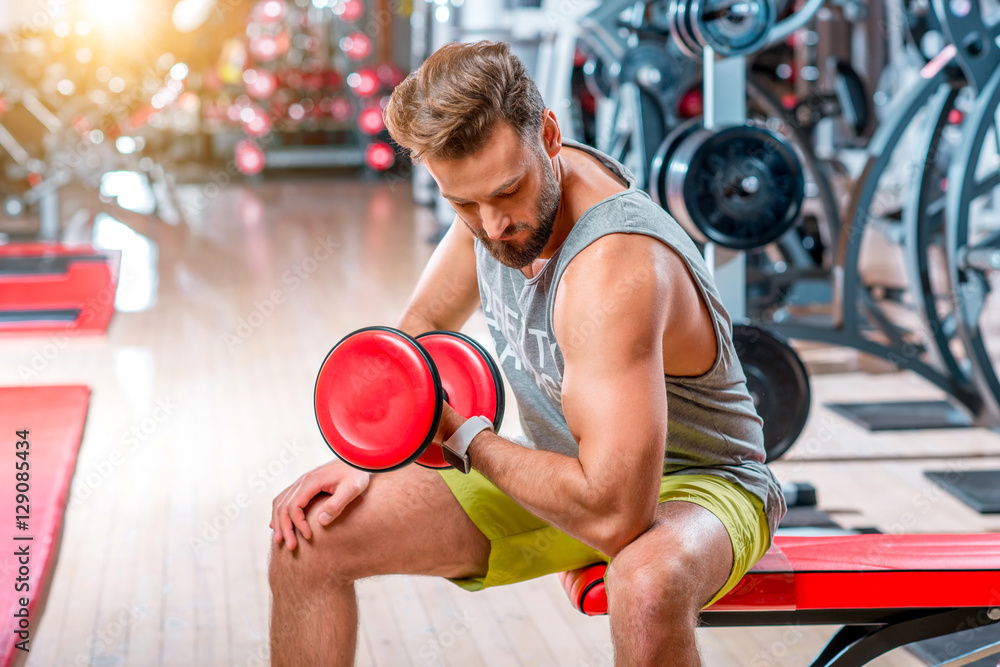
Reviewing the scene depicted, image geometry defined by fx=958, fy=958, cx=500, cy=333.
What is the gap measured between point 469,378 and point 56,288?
3.73 m

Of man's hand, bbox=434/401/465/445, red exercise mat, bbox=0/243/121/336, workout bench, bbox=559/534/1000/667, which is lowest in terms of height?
red exercise mat, bbox=0/243/121/336

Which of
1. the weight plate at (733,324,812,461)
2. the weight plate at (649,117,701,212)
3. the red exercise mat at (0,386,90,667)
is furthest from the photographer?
the weight plate at (649,117,701,212)

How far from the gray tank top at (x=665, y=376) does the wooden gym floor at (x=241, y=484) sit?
0.59 m

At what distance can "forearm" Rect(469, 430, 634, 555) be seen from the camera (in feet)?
3.75

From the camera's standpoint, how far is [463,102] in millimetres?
1135

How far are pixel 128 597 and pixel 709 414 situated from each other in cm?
133

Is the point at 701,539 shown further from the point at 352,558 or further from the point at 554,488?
the point at 352,558

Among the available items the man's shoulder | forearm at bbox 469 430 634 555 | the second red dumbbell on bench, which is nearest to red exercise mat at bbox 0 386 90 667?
the second red dumbbell on bench

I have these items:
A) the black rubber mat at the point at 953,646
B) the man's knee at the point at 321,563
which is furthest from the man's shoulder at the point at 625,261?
the black rubber mat at the point at 953,646

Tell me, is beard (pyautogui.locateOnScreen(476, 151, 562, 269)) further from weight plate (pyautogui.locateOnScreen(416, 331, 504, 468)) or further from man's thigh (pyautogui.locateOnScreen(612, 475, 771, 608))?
man's thigh (pyautogui.locateOnScreen(612, 475, 771, 608))

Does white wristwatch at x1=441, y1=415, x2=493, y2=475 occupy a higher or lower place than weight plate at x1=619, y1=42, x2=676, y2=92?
lower

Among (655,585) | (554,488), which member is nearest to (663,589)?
(655,585)

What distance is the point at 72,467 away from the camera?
2.45 meters

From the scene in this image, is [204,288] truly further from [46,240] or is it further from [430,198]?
[430,198]
